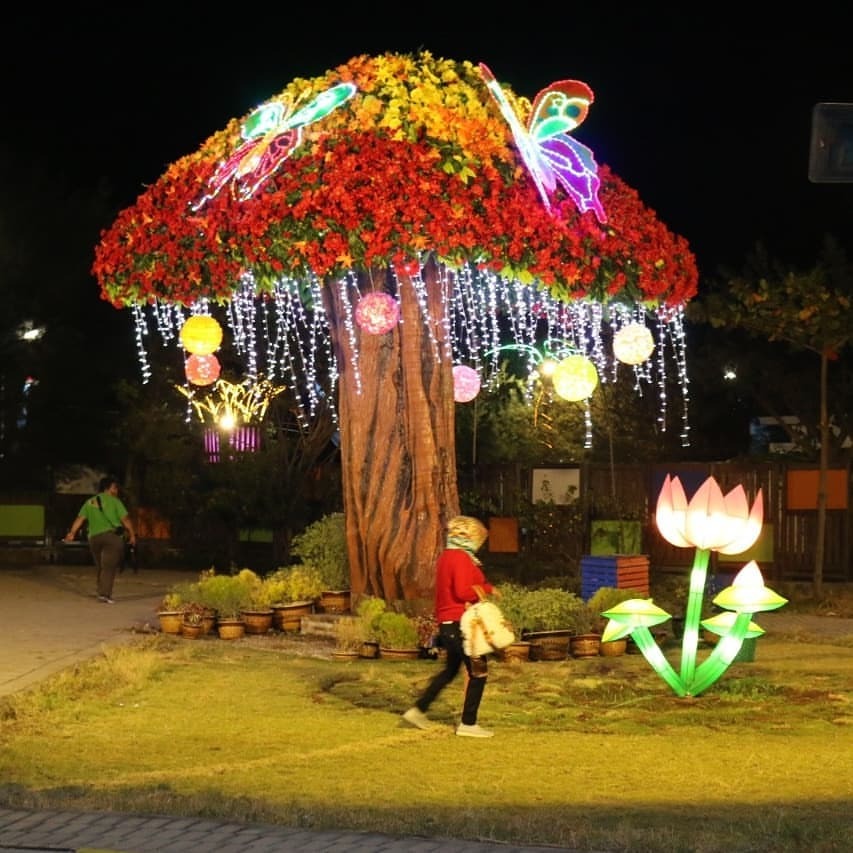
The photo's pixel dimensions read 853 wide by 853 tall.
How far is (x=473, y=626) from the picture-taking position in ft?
31.2

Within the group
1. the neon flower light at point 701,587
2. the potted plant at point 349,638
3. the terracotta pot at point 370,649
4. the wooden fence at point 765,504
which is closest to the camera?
the neon flower light at point 701,587

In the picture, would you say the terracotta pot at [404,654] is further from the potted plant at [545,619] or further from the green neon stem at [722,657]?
the green neon stem at [722,657]

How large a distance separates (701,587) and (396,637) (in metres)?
3.31

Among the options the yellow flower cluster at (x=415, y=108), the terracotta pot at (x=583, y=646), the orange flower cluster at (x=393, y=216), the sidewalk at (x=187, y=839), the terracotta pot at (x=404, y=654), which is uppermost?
the yellow flower cluster at (x=415, y=108)

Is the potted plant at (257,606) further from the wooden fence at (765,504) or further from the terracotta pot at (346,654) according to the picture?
the wooden fence at (765,504)

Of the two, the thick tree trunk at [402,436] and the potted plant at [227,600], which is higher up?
the thick tree trunk at [402,436]

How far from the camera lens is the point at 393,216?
→ 39.3 ft

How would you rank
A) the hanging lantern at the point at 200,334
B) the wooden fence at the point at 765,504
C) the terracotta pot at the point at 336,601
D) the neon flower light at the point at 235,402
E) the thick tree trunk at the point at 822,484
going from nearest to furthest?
the hanging lantern at the point at 200,334
the terracotta pot at the point at 336,601
the thick tree trunk at the point at 822,484
the wooden fence at the point at 765,504
the neon flower light at the point at 235,402

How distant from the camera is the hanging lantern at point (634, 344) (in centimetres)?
1501

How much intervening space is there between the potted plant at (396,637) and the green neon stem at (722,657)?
297cm

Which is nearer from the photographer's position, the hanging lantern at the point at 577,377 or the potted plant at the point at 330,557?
the potted plant at the point at 330,557

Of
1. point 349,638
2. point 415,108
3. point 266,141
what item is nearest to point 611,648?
point 349,638

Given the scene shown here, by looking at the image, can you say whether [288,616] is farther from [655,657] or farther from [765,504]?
[765,504]

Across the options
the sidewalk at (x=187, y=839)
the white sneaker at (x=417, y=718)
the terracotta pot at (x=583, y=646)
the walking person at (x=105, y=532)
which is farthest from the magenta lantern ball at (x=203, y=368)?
the sidewalk at (x=187, y=839)
